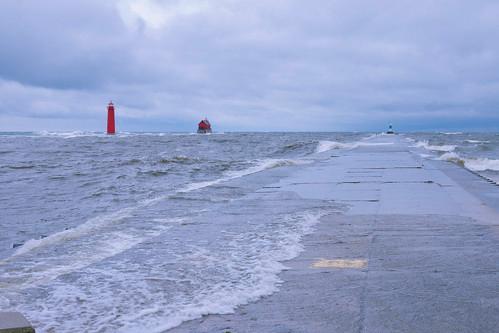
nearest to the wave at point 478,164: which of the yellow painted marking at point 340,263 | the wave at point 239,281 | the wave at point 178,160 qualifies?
the wave at point 178,160

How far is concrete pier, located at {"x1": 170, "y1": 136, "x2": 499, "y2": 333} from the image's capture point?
344 centimetres

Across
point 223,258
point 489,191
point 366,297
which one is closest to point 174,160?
point 489,191

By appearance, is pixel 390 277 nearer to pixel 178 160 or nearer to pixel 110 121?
pixel 178 160

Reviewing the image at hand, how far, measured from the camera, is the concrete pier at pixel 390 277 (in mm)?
3439

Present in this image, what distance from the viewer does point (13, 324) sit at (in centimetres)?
295

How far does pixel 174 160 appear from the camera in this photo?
A: 24344 mm

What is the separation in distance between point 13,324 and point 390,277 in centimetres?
281

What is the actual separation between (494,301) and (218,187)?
877 centimetres

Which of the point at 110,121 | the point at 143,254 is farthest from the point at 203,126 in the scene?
the point at 143,254

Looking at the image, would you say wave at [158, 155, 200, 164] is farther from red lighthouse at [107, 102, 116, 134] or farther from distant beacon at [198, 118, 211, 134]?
distant beacon at [198, 118, 211, 134]

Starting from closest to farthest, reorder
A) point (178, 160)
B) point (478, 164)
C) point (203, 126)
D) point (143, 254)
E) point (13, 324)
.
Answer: point (13, 324), point (143, 254), point (478, 164), point (178, 160), point (203, 126)

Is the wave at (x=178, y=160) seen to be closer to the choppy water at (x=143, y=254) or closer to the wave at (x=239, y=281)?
the choppy water at (x=143, y=254)

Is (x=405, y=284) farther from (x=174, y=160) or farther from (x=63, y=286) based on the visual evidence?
(x=174, y=160)

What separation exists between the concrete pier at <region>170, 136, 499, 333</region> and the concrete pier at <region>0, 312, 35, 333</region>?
866 mm
